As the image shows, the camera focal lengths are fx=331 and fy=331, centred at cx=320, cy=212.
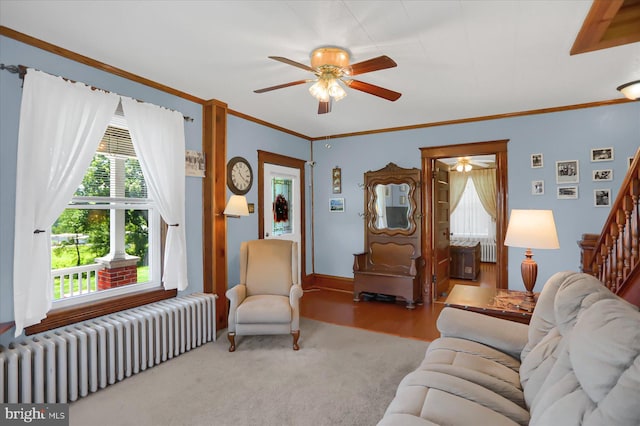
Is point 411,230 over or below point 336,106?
below

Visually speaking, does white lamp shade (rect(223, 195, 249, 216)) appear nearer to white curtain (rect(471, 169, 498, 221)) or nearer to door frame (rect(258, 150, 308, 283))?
door frame (rect(258, 150, 308, 283))

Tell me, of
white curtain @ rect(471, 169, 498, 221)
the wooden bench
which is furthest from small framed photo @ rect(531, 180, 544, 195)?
white curtain @ rect(471, 169, 498, 221)

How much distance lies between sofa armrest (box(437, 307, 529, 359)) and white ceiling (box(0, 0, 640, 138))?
6.47 feet

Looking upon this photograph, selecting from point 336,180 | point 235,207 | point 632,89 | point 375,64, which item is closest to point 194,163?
point 235,207

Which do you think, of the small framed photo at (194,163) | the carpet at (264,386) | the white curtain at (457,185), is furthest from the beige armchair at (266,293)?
the white curtain at (457,185)

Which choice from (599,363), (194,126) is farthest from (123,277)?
(599,363)

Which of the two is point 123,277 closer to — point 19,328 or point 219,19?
point 19,328

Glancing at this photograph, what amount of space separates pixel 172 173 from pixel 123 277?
3.53 feet

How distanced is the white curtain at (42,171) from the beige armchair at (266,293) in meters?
1.48

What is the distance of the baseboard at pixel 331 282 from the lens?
5434 mm

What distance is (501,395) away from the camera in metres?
1.57

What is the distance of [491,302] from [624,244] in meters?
0.92

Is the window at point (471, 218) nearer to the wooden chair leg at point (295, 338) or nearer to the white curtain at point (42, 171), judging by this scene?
the wooden chair leg at point (295, 338)

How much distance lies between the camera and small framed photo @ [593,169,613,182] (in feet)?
12.4
